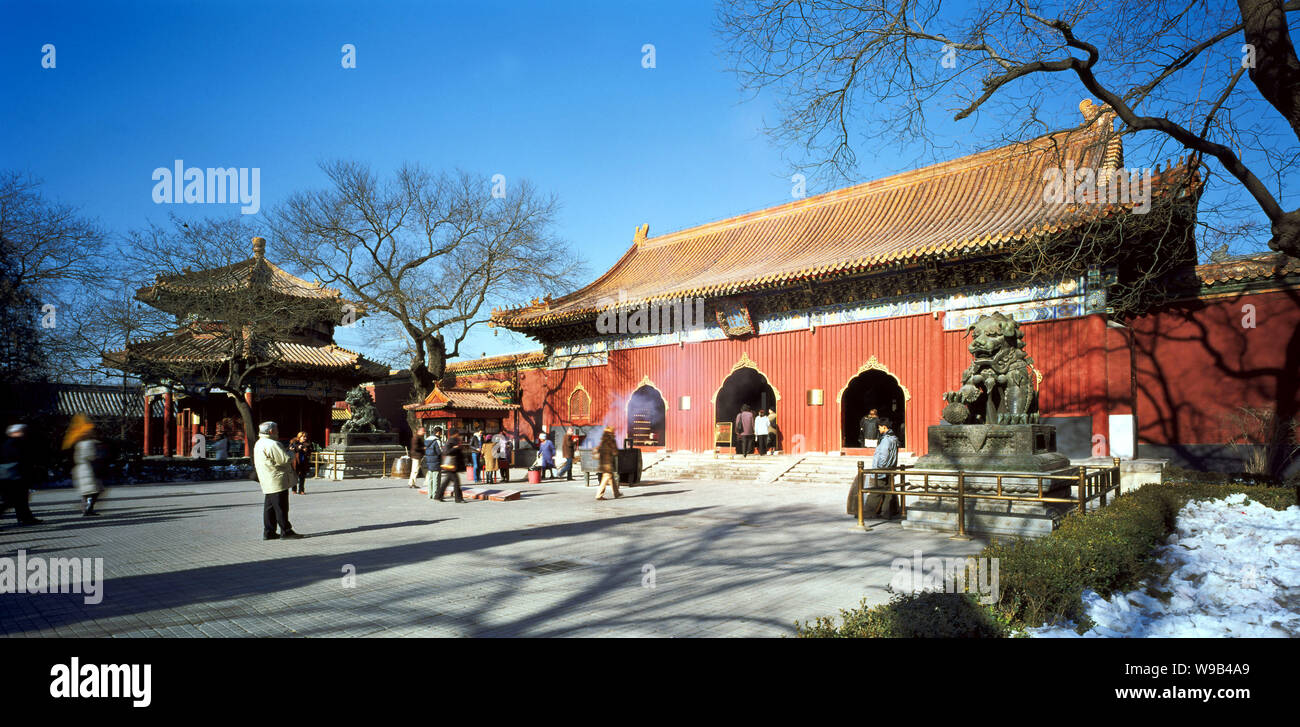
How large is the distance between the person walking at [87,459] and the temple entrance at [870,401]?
18.5 metres

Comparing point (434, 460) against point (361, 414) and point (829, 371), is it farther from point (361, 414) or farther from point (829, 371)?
point (829, 371)

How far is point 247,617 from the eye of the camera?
15.9 ft

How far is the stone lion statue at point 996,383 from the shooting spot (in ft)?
30.8

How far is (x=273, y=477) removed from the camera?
8.16 m

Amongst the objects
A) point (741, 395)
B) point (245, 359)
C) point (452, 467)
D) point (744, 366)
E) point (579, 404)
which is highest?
Result: point (245, 359)

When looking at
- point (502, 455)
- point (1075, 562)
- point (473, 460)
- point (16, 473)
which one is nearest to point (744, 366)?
point (502, 455)

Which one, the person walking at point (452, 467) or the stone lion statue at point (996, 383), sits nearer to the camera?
the stone lion statue at point (996, 383)

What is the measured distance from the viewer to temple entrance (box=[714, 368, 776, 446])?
20719mm

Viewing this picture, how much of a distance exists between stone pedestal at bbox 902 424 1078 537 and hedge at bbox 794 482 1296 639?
3.18 feet

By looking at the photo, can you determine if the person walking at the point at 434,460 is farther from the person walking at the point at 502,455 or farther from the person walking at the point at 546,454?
the person walking at the point at 546,454

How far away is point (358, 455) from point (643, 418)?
330 inches

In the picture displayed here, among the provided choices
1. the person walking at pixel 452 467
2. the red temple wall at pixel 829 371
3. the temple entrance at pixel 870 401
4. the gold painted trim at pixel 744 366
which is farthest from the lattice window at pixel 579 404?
the person walking at pixel 452 467

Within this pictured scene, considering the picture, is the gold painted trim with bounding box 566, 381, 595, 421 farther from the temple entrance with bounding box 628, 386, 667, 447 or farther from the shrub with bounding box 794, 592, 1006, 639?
the shrub with bounding box 794, 592, 1006, 639
